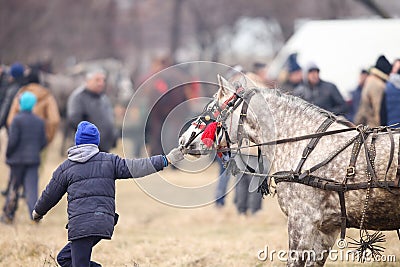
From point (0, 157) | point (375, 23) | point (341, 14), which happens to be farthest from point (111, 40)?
point (375, 23)

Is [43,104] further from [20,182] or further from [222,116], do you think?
[222,116]

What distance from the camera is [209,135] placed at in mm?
6738

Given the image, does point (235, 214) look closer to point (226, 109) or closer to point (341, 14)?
point (226, 109)

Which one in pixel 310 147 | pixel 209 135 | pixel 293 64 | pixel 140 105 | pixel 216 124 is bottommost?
pixel 310 147

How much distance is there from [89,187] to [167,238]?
12.1 feet

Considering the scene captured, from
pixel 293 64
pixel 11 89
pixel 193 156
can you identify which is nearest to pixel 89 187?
pixel 193 156

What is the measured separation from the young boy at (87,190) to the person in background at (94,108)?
18.2 ft

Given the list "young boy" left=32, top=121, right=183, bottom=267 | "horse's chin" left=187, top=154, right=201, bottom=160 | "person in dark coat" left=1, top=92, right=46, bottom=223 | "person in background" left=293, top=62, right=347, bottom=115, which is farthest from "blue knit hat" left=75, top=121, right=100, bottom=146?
"person in background" left=293, top=62, right=347, bottom=115

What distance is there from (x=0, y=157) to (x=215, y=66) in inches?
377

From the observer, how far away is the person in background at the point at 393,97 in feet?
32.3

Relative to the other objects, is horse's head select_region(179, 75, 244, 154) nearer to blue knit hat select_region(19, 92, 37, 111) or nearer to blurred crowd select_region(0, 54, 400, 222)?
blurred crowd select_region(0, 54, 400, 222)

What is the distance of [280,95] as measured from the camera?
681 cm

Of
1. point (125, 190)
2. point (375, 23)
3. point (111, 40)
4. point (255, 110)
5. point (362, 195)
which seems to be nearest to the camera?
point (362, 195)

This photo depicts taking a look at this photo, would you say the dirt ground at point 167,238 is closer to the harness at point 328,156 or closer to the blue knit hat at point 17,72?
the harness at point 328,156
